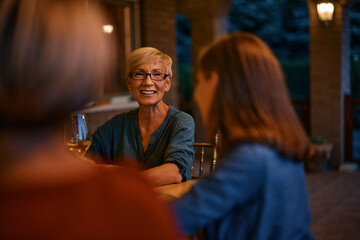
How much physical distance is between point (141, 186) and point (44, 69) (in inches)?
10.4

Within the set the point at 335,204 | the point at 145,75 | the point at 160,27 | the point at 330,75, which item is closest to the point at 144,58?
the point at 145,75

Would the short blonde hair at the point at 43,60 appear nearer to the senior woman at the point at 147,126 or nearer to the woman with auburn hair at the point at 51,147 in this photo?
the woman with auburn hair at the point at 51,147

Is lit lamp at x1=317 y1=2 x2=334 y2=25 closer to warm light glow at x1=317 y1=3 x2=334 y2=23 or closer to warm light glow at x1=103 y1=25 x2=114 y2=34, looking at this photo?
warm light glow at x1=317 y1=3 x2=334 y2=23

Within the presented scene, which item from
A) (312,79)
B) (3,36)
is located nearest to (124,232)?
(3,36)

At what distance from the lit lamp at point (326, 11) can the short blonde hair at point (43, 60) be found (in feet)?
21.6

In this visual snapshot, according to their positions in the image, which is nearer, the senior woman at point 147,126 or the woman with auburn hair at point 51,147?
the woman with auburn hair at point 51,147

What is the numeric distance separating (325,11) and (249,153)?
6259 millimetres

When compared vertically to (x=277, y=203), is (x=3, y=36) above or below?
above

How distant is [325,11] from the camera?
6562mm

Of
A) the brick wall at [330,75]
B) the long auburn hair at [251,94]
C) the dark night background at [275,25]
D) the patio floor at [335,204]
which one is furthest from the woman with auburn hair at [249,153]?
the dark night background at [275,25]

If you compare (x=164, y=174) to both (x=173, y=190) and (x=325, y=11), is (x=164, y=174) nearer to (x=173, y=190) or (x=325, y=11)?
(x=173, y=190)

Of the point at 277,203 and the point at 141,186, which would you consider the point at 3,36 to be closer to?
the point at 141,186

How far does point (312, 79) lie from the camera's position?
23.1 feet

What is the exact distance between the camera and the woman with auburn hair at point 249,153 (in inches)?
40.2
